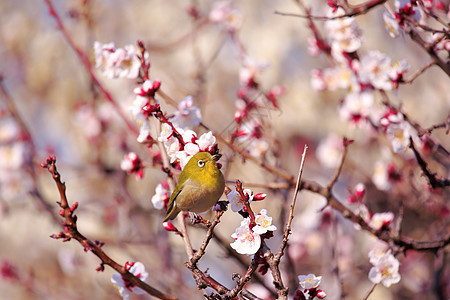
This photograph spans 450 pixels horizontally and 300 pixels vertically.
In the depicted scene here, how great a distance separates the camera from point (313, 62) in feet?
17.4

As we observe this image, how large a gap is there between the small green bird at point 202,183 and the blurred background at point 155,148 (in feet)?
3.71

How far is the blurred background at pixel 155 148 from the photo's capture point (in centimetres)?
351

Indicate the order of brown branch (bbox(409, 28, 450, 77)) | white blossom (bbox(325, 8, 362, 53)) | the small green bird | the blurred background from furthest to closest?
the blurred background
white blossom (bbox(325, 8, 362, 53))
brown branch (bbox(409, 28, 450, 77))
the small green bird

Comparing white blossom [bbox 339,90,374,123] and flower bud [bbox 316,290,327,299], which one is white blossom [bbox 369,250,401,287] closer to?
flower bud [bbox 316,290,327,299]

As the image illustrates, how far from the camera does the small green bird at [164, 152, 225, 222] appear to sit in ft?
5.14

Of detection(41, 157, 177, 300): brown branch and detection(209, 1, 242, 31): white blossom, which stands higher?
detection(209, 1, 242, 31): white blossom

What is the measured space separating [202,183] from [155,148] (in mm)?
1716

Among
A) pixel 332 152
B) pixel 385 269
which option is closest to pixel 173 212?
pixel 385 269

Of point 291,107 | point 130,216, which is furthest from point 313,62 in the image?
point 130,216

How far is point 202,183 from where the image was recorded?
157 centimetres

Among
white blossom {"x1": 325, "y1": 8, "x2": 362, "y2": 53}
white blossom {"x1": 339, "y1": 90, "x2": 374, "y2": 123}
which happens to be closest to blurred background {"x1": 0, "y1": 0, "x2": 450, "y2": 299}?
white blossom {"x1": 339, "y1": 90, "x2": 374, "y2": 123}

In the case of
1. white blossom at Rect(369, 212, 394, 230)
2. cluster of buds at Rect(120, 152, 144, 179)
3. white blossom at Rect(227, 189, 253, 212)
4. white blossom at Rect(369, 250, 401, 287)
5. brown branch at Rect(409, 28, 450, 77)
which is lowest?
white blossom at Rect(227, 189, 253, 212)

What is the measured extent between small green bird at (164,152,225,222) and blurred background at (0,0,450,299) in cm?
113

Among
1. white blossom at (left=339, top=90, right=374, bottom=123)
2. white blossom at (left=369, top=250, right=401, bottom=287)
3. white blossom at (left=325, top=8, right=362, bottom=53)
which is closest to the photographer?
white blossom at (left=369, top=250, right=401, bottom=287)
